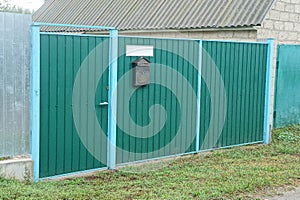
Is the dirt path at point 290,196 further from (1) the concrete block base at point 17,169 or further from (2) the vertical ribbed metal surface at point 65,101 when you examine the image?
(1) the concrete block base at point 17,169

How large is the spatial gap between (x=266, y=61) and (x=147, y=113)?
3.56 meters

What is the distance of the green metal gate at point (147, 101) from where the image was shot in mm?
6602

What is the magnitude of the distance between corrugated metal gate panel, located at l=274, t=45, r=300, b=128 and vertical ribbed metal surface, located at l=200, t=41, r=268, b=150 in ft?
5.93

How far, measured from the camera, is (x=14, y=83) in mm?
6344

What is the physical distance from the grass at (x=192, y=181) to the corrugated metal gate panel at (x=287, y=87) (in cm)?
303

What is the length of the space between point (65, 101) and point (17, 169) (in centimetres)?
120

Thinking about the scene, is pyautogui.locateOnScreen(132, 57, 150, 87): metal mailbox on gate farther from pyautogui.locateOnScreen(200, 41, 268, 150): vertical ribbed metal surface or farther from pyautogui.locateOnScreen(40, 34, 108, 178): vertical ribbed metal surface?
pyautogui.locateOnScreen(200, 41, 268, 150): vertical ribbed metal surface

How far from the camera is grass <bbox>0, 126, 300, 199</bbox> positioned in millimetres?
5797

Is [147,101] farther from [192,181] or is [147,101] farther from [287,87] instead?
[287,87]

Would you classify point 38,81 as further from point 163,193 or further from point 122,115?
point 163,193

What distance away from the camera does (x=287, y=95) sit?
39.1ft

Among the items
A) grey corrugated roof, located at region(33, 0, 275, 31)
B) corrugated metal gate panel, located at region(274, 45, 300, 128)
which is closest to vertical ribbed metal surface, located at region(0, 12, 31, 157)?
grey corrugated roof, located at region(33, 0, 275, 31)

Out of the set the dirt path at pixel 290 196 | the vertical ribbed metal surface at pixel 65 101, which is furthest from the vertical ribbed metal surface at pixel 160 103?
the dirt path at pixel 290 196

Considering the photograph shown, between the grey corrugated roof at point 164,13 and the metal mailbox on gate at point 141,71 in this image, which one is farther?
the grey corrugated roof at point 164,13
